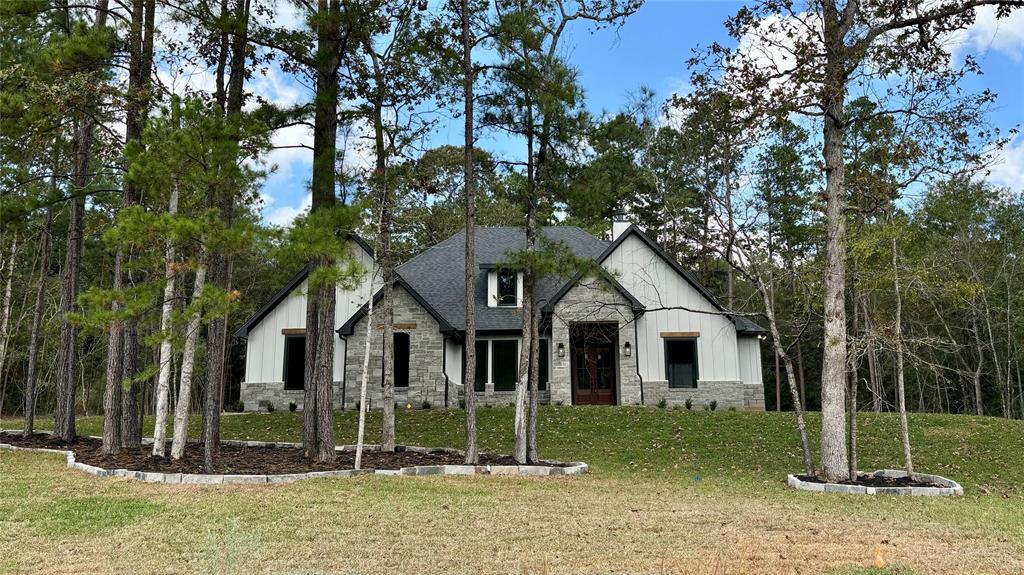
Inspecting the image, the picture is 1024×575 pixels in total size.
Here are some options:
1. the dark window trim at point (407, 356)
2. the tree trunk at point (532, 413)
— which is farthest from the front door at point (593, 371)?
the tree trunk at point (532, 413)

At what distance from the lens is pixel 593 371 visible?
20000 millimetres

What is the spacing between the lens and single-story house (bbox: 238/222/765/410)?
19062mm

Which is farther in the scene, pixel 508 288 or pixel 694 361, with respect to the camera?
pixel 508 288

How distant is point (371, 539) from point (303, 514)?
1.30 meters

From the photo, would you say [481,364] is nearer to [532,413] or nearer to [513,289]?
[513,289]

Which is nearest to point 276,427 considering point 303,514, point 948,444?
point 303,514

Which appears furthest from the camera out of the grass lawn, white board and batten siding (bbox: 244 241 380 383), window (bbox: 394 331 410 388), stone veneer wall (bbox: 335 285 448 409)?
white board and batten siding (bbox: 244 241 380 383)

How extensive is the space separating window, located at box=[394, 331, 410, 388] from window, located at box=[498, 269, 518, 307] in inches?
123

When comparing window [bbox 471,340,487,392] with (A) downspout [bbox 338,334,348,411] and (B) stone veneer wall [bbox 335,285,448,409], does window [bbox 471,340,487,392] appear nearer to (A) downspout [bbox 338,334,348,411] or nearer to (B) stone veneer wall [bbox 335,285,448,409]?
(B) stone veneer wall [bbox 335,285,448,409]

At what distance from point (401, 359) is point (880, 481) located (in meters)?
12.9

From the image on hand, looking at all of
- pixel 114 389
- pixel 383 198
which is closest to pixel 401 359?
pixel 383 198

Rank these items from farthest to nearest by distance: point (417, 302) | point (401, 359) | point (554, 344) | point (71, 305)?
point (401, 359)
point (417, 302)
point (554, 344)
point (71, 305)

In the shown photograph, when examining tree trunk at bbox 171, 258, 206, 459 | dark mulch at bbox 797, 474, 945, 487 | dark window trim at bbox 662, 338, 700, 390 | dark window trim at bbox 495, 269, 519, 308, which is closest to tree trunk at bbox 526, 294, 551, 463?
dark mulch at bbox 797, 474, 945, 487

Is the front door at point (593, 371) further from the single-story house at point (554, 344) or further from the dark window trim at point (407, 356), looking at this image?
the dark window trim at point (407, 356)
